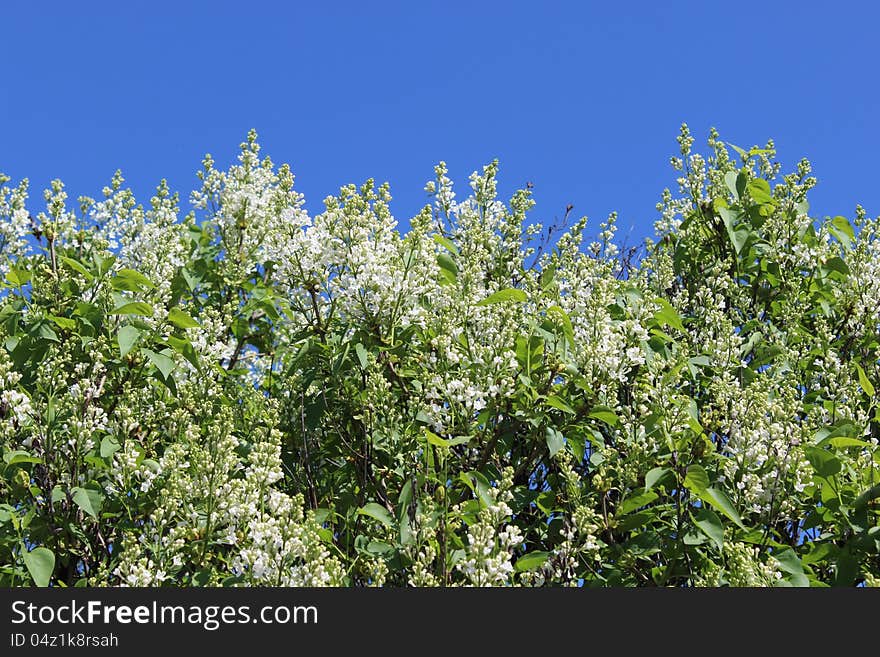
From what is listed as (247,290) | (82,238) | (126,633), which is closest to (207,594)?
(126,633)

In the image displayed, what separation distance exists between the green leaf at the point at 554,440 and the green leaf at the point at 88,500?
196 centimetres

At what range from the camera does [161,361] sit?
456cm

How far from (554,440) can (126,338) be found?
6.82 feet

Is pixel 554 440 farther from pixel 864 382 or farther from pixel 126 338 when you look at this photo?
pixel 126 338

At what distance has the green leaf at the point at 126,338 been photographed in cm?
449

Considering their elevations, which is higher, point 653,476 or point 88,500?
point 88,500

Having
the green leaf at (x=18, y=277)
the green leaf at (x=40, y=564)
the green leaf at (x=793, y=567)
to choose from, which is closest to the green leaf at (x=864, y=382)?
the green leaf at (x=793, y=567)

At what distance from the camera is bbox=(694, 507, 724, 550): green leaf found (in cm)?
383

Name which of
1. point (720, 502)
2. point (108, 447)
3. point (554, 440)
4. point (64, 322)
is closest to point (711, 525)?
point (720, 502)

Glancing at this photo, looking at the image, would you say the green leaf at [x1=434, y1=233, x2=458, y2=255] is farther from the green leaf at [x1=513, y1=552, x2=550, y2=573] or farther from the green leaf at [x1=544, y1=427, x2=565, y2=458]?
the green leaf at [x1=513, y1=552, x2=550, y2=573]

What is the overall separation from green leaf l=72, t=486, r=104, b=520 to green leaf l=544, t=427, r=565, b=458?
196 centimetres

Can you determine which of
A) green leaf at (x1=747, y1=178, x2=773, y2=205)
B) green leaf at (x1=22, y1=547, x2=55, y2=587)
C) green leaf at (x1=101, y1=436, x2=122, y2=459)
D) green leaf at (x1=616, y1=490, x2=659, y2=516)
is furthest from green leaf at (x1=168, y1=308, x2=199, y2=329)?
green leaf at (x1=747, y1=178, x2=773, y2=205)

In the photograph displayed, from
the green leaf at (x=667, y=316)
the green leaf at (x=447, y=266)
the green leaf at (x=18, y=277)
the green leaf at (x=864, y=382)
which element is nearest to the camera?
the green leaf at (x=864, y=382)

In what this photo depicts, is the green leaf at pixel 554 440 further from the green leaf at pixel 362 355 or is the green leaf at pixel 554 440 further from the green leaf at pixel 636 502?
the green leaf at pixel 362 355
